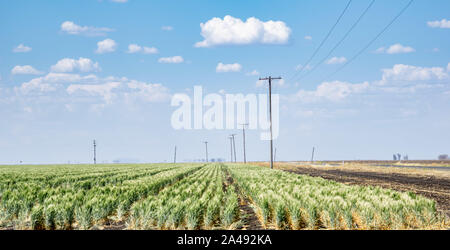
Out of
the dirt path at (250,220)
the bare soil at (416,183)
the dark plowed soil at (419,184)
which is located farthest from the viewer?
the bare soil at (416,183)

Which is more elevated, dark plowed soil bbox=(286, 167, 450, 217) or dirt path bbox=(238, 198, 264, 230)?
dirt path bbox=(238, 198, 264, 230)

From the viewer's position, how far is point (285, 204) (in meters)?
12.3

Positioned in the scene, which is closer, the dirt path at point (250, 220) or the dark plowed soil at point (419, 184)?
the dirt path at point (250, 220)

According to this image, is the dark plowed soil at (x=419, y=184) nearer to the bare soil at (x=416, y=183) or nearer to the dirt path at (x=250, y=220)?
the bare soil at (x=416, y=183)

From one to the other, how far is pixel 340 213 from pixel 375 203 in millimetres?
1431

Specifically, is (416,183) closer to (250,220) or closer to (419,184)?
(419,184)

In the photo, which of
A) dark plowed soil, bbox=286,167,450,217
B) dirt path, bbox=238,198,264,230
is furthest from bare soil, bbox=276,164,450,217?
dirt path, bbox=238,198,264,230

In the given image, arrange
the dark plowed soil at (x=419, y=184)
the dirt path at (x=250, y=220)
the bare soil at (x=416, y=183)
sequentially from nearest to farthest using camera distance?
the dirt path at (x=250, y=220), the dark plowed soil at (x=419, y=184), the bare soil at (x=416, y=183)

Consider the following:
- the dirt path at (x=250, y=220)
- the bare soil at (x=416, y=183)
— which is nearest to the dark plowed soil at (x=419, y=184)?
the bare soil at (x=416, y=183)

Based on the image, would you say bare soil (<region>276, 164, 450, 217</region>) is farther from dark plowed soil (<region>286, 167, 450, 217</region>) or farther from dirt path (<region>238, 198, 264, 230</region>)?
dirt path (<region>238, 198, 264, 230</region>)

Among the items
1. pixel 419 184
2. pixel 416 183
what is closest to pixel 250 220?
pixel 419 184

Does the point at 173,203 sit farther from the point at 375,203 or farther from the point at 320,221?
the point at 375,203

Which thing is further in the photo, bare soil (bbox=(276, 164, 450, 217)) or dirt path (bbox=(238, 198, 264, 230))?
bare soil (bbox=(276, 164, 450, 217))
